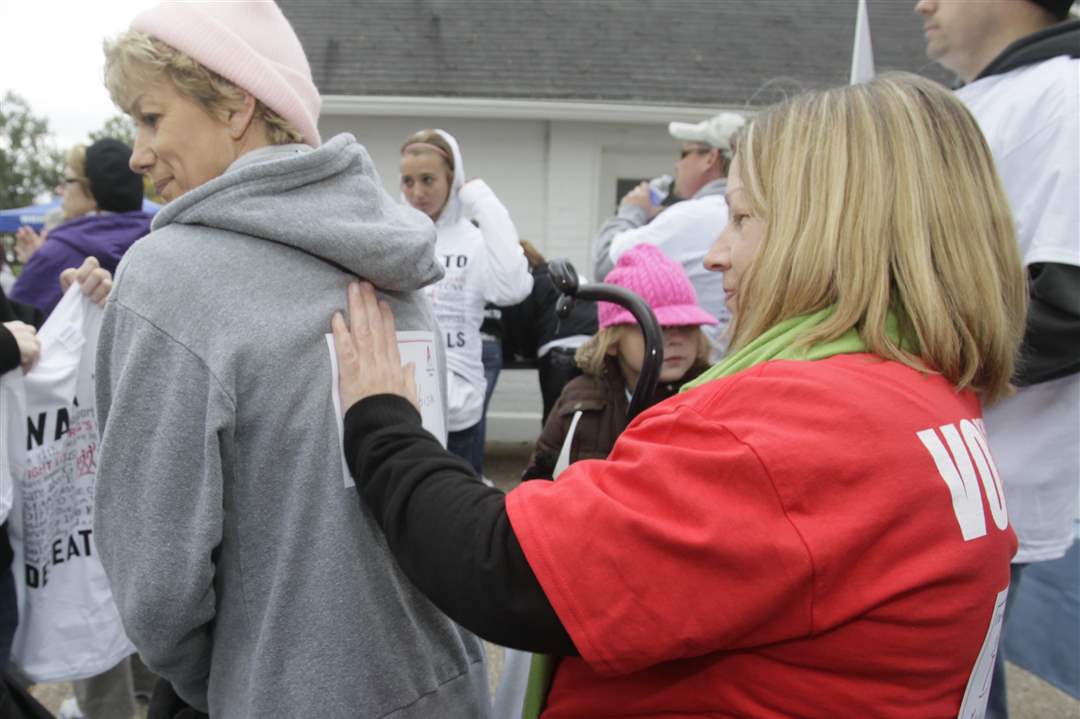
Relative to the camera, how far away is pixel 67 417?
2541mm

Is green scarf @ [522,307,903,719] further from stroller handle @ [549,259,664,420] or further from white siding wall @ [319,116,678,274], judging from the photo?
white siding wall @ [319,116,678,274]

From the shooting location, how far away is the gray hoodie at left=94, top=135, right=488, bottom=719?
1.24 metres

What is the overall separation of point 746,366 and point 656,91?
313 inches

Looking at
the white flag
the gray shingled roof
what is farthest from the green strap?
the gray shingled roof

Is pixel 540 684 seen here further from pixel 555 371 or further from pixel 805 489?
pixel 555 371

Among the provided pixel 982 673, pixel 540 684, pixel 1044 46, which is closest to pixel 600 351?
pixel 1044 46

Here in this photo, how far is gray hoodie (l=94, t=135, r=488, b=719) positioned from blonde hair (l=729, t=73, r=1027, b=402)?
688 millimetres

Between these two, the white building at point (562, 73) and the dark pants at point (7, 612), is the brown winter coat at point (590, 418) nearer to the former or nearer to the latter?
the dark pants at point (7, 612)

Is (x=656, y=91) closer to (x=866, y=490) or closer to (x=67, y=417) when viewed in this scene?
(x=67, y=417)

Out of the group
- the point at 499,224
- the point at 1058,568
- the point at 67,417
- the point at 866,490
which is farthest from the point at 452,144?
the point at 866,490

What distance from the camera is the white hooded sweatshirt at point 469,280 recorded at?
13.7 feet

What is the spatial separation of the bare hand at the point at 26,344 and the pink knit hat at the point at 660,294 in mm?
1812

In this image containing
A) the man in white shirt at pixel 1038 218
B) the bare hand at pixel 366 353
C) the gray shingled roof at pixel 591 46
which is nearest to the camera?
the bare hand at pixel 366 353

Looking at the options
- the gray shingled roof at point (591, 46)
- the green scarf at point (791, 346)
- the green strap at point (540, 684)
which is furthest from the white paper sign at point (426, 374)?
the gray shingled roof at point (591, 46)
